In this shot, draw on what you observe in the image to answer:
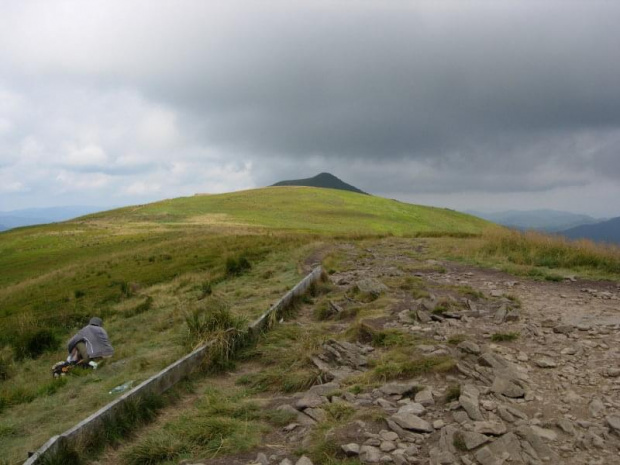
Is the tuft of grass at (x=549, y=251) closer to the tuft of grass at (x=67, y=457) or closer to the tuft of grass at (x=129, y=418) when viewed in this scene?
the tuft of grass at (x=129, y=418)

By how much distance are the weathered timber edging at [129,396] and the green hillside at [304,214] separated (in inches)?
1919

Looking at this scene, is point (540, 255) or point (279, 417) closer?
point (279, 417)

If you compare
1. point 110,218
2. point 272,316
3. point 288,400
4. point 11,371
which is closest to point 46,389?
point 11,371

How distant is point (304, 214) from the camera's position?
3059 inches

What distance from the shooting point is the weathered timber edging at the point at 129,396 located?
18.7ft

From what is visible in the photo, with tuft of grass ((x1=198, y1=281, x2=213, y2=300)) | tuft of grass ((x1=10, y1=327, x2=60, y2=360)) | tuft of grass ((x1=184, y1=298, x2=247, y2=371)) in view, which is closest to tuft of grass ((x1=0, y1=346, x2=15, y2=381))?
tuft of grass ((x1=10, y1=327, x2=60, y2=360))

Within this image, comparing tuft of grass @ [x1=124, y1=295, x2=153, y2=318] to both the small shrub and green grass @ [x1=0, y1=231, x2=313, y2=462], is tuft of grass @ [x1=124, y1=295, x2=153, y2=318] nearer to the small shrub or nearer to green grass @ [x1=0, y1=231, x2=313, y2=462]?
green grass @ [x1=0, y1=231, x2=313, y2=462]

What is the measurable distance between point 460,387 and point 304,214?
71656mm

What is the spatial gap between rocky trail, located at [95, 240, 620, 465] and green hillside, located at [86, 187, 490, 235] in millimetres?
48076

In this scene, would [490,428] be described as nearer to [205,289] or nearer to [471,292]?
[471,292]

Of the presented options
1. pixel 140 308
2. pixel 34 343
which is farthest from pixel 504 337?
pixel 34 343

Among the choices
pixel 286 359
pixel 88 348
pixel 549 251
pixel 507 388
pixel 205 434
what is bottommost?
pixel 88 348

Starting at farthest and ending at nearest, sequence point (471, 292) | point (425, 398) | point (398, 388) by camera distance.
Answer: point (471, 292) < point (398, 388) < point (425, 398)

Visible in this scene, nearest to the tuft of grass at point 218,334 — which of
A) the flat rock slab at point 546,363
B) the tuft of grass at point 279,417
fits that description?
the tuft of grass at point 279,417
